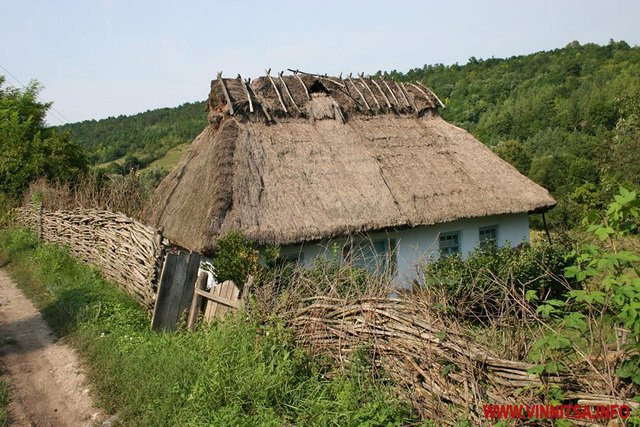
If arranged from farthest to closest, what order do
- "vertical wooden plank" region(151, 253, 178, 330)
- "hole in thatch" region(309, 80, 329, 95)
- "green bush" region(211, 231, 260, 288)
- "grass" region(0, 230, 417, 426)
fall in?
"hole in thatch" region(309, 80, 329, 95) < "green bush" region(211, 231, 260, 288) < "vertical wooden plank" region(151, 253, 178, 330) < "grass" region(0, 230, 417, 426)

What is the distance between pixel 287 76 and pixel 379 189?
4254mm

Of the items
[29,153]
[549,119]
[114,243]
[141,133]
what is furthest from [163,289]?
[141,133]

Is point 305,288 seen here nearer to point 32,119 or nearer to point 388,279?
point 388,279

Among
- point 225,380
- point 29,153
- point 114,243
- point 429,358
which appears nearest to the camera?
point 429,358

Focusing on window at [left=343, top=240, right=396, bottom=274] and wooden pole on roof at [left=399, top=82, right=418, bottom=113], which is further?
wooden pole on roof at [left=399, top=82, right=418, bottom=113]

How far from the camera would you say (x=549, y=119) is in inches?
1499

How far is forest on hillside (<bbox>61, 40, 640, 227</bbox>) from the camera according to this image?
21641 mm

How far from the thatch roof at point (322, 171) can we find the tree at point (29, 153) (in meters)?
8.28

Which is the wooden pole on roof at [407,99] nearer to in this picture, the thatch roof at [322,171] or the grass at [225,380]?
the thatch roof at [322,171]

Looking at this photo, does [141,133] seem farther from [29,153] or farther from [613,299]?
[613,299]

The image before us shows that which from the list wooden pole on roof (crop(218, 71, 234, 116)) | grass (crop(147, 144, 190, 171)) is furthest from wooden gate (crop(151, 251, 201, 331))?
grass (crop(147, 144, 190, 171))

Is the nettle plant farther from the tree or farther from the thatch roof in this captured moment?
the tree

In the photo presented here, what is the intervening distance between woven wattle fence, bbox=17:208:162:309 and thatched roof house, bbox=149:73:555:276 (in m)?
1.07

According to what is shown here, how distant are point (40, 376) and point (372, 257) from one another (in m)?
5.00
